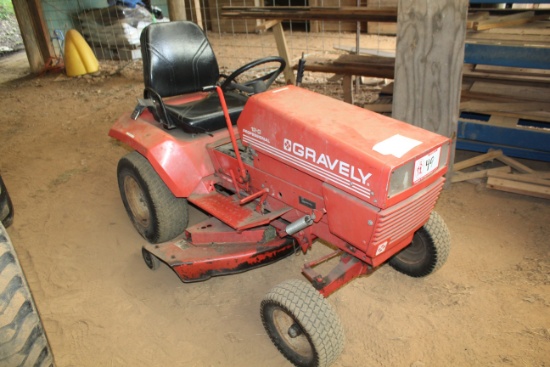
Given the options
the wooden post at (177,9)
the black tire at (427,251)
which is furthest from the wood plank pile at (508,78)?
the wooden post at (177,9)

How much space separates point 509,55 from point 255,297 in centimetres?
244

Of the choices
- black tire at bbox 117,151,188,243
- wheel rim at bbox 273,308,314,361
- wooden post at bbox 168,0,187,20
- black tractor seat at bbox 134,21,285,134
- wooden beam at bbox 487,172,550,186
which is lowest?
wheel rim at bbox 273,308,314,361

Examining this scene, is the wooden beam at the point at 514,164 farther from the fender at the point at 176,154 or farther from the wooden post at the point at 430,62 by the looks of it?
the fender at the point at 176,154

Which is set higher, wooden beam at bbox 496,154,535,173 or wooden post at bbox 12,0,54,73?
wooden post at bbox 12,0,54,73

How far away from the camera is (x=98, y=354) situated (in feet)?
8.17

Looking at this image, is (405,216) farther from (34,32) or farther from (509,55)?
(34,32)

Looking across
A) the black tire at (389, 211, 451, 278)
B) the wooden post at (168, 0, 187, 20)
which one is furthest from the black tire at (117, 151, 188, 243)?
the wooden post at (168, 0, 187, 20)

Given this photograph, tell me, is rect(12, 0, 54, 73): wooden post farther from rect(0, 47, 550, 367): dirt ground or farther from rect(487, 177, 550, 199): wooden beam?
rect(487, 177, 550, 199): wooden beam

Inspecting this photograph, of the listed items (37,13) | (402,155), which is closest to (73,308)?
(402,155)

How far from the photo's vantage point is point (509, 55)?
3258mm

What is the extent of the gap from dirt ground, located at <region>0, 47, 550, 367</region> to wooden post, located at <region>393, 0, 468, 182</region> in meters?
0.73

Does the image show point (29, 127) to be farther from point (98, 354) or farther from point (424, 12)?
point (424, 12)

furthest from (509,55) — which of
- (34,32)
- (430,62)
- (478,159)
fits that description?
(34,32)

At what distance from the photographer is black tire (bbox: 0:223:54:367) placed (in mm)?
1783
